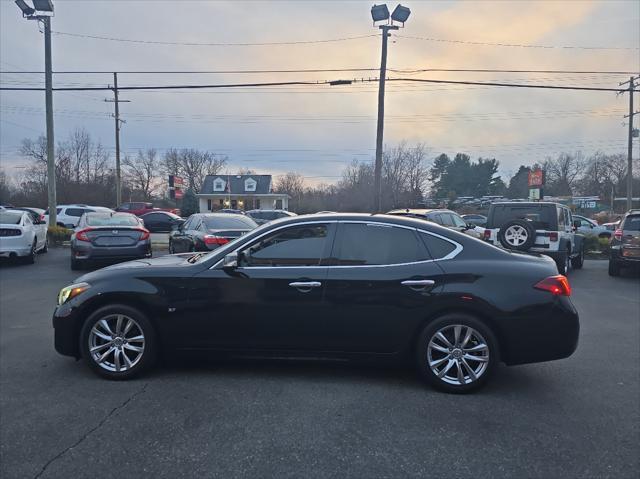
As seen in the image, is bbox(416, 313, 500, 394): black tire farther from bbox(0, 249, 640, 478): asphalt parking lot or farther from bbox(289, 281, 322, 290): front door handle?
bbox(289, 281, 322, 290): front door handle

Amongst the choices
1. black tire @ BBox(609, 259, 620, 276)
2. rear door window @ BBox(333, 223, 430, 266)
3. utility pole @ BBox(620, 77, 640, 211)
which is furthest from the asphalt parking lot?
utility pole @ BBox(620, 77, 640, 211)

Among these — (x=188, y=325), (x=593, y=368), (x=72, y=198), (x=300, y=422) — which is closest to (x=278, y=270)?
(x=188, y=325)

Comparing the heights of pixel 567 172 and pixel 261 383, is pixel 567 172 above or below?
above

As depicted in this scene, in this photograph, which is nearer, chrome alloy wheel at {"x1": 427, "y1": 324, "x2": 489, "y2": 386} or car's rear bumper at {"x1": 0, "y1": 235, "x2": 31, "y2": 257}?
chrome alloy wheel at {"x1": 427, "y1": 324, "x2": 489, "y2": 386}

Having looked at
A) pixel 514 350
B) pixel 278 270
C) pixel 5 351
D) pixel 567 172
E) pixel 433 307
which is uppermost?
pixel 567 172

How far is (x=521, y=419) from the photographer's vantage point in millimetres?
3822

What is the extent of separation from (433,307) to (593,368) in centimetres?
214

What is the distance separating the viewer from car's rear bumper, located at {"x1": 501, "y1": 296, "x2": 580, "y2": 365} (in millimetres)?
4273

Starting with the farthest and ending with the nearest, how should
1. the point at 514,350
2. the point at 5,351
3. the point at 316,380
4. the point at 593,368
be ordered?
the point at 5,351, the point at 593,368, the point at 316,380, the point at 514,350

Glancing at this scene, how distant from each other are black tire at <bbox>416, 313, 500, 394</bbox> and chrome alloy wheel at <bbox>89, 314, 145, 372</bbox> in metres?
2.56

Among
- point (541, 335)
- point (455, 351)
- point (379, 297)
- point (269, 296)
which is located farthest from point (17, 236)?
point (541, 335)

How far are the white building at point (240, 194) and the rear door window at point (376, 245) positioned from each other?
189ft

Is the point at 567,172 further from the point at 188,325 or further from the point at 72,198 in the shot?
the point at 188,325

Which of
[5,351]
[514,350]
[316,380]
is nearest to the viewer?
[514,350]
